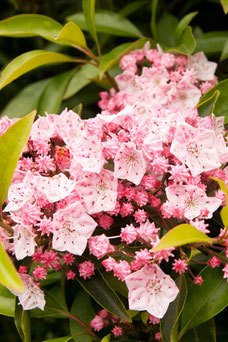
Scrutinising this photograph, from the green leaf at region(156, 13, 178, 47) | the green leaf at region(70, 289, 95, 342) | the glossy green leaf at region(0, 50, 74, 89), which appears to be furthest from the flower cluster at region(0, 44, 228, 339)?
the green leaf at region(156, 13, 178, 47)

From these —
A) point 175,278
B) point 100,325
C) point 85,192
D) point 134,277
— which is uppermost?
point 85,192

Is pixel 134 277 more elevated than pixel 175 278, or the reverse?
pixel 134 277

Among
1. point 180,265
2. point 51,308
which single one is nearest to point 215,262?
point 180,265

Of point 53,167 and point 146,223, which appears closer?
point 146,223

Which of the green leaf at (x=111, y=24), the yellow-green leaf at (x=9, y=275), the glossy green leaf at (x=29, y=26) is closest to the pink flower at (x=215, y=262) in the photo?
the yellow-green leaf at (x=9, y=275)

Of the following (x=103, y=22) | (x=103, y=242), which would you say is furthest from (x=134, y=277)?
(x=103, y=22)

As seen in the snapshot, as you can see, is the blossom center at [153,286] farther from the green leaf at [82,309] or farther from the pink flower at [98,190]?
the green leaf at [82,309]

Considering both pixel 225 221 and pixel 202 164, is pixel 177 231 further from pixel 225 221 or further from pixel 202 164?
pixel 202 164
